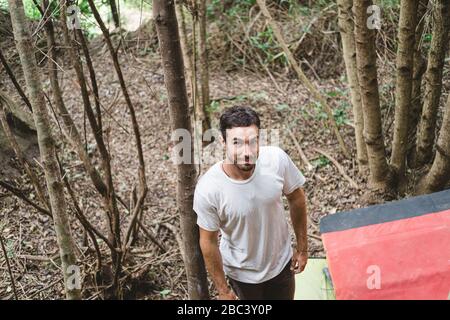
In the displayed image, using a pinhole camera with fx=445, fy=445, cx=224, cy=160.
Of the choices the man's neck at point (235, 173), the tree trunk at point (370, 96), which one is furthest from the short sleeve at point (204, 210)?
the tree trunk at point (370, 96)

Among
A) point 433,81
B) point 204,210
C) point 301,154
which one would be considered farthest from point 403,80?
point 204,210

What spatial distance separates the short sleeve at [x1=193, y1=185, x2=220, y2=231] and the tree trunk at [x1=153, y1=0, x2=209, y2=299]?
2cm

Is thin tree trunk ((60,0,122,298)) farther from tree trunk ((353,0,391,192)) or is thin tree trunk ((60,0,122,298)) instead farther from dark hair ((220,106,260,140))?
tree trunk ((353,0,391,192))

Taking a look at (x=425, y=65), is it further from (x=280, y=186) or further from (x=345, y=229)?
(x=280, y=186)

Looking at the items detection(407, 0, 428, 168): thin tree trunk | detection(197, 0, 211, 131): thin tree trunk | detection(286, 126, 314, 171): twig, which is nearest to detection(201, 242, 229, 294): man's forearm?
detection(407, 0, 428, 168): thin tree trunk

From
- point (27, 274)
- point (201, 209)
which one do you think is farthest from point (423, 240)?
point (27, 274)

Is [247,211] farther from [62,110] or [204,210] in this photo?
[62,110]

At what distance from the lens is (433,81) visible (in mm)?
3459

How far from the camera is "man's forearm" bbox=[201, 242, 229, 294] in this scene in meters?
1.86

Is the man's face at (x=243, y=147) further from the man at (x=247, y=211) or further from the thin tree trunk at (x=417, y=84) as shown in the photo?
the thin tree trunk at (x=417, y=84)

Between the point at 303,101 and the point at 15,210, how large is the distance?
3300 mm

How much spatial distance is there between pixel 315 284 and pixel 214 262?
130 cm

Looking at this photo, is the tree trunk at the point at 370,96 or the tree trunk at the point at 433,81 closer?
the tree trunk at the point at 370,96

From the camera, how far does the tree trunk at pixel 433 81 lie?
3223 millimetres
